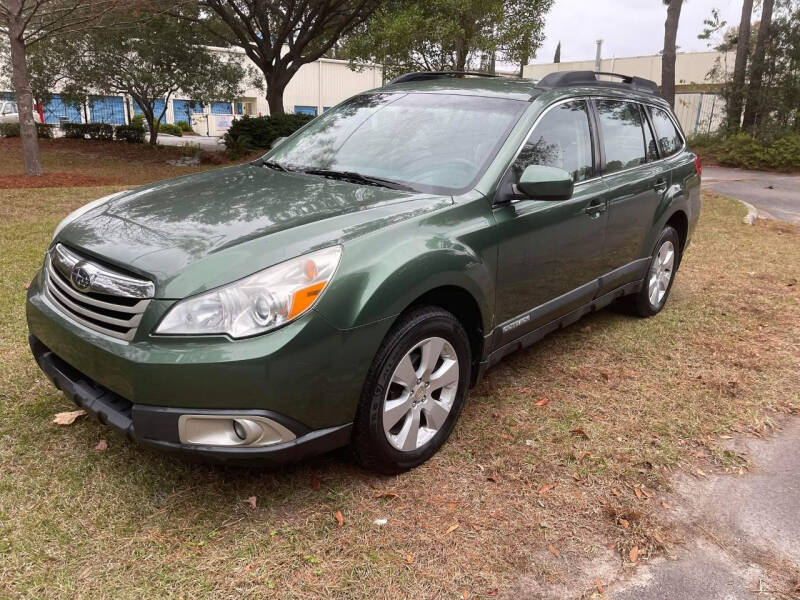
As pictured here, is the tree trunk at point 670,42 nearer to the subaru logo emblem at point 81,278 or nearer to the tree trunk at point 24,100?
the tree trunk at point 24,100

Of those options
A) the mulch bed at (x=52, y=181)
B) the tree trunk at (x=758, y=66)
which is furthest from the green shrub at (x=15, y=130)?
the tree trunk at (x=758, y=66)

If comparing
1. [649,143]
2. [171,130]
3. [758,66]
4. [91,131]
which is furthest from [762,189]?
[171,130]

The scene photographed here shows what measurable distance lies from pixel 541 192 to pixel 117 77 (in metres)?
20.4

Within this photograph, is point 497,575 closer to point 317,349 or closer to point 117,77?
point 317,349

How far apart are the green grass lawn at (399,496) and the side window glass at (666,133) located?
1.73 metres

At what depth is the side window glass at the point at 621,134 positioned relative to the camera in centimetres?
420

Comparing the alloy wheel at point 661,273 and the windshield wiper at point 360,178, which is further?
the alloy wheel at point 661,273

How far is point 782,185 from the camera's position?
51.6 feet

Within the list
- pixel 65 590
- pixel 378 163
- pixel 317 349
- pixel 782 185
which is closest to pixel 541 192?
pixel 378 163

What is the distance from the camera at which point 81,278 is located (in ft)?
8.47

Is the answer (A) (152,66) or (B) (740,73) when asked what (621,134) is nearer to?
(A) (152,66)

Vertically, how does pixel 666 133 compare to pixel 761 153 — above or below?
above

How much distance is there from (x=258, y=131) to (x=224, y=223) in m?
16.2

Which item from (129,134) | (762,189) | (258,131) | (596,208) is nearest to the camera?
(596,208)
